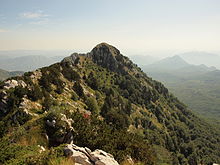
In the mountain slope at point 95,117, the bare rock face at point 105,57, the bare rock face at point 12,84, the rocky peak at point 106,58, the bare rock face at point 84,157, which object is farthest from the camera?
the bare rock face at point 105,57

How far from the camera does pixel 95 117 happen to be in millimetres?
42562

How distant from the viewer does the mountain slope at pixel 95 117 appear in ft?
80.6

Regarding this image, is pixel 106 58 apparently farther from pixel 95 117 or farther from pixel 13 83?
pixel 95 117

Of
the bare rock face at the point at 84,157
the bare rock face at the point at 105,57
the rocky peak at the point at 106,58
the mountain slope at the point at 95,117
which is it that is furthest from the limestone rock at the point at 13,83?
the bare rock face at the point at 105,57

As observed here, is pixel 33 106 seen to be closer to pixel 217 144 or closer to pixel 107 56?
pixel 107 56

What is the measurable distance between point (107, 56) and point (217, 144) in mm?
121183

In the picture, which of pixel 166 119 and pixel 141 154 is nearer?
pixel 141 154

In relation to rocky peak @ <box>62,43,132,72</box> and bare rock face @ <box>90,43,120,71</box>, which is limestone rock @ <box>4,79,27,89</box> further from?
bare rock face @ <box>90,43,120,71</box>

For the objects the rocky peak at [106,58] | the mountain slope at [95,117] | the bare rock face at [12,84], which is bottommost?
the mountain slope at [95,117]

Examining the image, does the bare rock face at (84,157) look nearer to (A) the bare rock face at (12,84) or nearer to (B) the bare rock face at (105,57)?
(A) the bare rock face at (12,84)

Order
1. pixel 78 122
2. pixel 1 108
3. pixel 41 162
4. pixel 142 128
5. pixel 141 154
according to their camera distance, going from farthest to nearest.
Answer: pixel 142 128, pixel 1 108, pixel 78 122, pixel 141 154, pixel 41 162

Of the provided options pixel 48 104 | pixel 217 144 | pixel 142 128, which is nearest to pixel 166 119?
pixel 142 128

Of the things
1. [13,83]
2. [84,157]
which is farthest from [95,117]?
[84,157]

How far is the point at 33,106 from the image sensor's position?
128 feet
